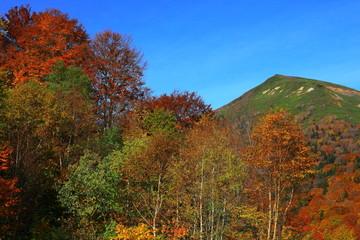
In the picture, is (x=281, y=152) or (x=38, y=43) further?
(x=38, y=43)

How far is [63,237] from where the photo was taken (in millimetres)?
17016

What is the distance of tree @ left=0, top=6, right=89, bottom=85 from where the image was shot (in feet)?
102

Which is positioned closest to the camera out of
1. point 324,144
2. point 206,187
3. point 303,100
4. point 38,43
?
point 206,187

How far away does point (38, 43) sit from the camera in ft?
116

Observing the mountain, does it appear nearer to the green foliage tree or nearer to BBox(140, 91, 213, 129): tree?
BBox(140, 91, 213, 129): tree

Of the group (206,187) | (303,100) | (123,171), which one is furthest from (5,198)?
(303,100)

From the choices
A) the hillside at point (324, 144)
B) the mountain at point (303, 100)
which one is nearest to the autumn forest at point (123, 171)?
the hillside at point (324, 144)

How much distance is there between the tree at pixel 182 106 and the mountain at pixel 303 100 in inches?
2673

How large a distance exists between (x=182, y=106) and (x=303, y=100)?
4819 inches

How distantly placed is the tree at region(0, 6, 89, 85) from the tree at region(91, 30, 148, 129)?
2.37m

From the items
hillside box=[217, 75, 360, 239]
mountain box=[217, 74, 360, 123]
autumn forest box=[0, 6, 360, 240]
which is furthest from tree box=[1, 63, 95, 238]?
mountain box=[217, 74, 360, 123]

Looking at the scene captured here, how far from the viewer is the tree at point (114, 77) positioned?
1364 inches

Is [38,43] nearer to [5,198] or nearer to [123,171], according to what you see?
[123,171]

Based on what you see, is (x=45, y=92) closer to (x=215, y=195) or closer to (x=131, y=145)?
(x=131, y=145)
